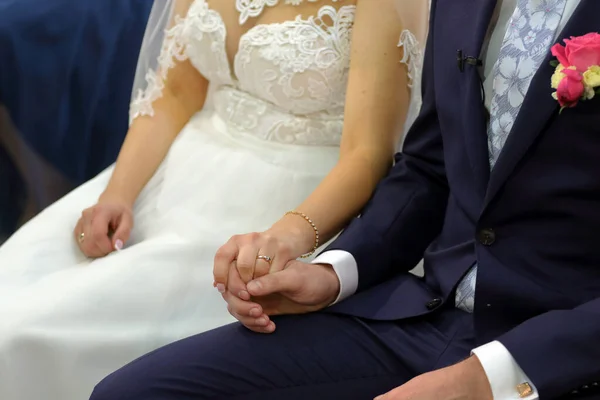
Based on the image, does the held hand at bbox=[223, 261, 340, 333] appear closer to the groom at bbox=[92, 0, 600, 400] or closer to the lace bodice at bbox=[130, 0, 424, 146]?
the groom at bbox=[92, 0, 600, 400]

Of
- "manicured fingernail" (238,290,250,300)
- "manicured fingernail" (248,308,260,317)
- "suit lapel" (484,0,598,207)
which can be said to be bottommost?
"manicured fingernail" (248,308,260,317)

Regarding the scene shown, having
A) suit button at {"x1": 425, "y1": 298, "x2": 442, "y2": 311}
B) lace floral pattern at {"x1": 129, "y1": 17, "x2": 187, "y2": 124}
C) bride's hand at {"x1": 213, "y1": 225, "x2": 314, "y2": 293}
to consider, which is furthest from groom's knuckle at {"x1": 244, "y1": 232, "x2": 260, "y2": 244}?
lace floral pattern at {"x1": 129, "y1": 17, "x2": 187, "y2": 124}

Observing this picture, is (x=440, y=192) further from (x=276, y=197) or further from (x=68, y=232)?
(x=68, y=232)

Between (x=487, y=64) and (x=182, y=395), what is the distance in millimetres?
576

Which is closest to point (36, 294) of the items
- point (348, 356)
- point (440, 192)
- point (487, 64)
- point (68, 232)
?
point (68, 232)

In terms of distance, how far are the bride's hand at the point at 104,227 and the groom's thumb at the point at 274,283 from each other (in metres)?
0.43

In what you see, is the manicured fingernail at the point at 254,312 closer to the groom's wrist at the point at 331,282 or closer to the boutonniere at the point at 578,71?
the groom's wrist at the point at 331,282

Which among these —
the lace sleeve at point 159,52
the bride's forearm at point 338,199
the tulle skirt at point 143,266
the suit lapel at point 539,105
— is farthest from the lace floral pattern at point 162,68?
the suit lapel at point 539,105

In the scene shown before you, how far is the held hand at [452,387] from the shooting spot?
84 centimetres

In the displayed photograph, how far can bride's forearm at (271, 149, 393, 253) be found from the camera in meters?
1.11

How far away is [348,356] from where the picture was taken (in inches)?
39.8

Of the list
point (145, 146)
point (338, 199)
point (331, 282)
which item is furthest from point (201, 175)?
point (331, 282)

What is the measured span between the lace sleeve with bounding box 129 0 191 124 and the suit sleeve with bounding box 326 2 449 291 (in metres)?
0.58

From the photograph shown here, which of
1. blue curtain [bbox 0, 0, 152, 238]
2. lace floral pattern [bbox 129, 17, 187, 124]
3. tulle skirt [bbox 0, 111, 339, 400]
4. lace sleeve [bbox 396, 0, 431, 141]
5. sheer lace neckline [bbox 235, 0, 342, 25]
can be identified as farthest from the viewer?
blue curtain [bbox 0, 0, 152, 238]
